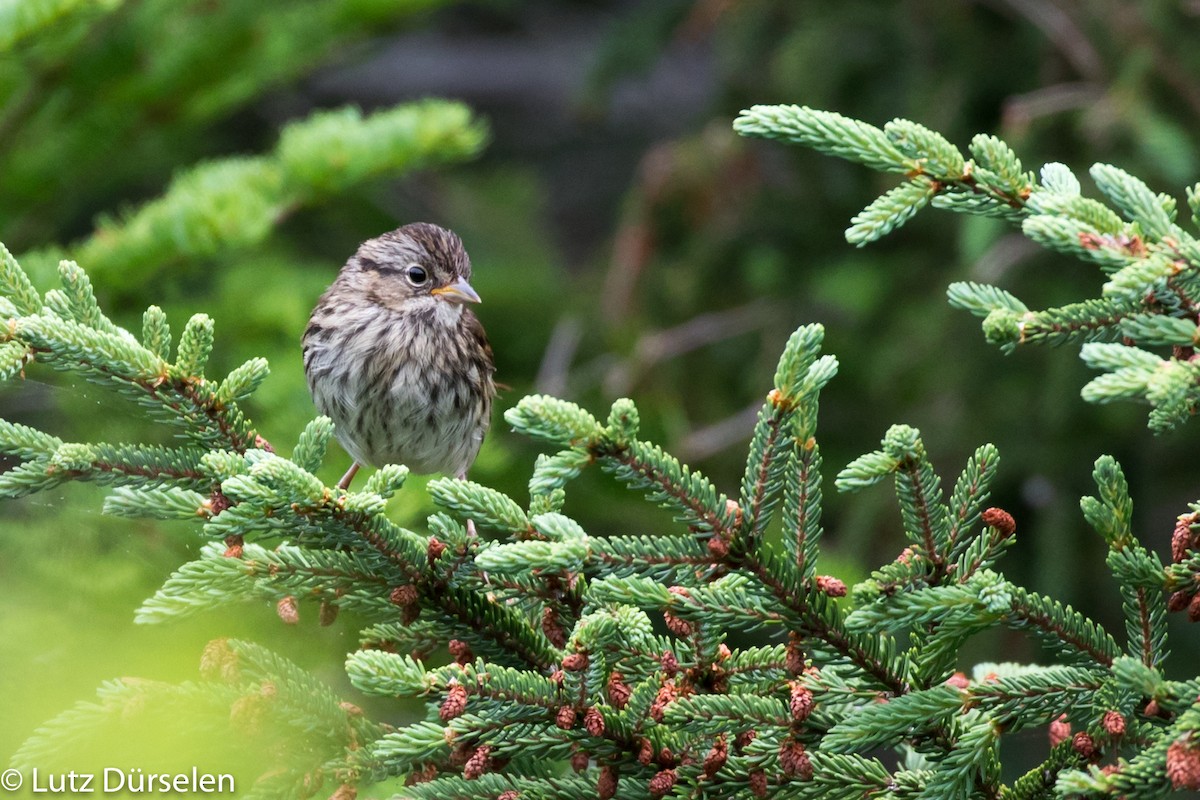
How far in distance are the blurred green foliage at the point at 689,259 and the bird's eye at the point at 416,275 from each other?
0.87 feet

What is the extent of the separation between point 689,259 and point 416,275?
1660 mm

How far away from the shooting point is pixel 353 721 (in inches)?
65.2

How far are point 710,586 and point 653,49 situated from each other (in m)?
4.01

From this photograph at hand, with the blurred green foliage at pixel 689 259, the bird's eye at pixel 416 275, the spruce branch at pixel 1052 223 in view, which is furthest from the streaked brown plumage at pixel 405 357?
the spruce branch at pixel 1052 223

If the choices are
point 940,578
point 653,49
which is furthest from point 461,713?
point 653,49

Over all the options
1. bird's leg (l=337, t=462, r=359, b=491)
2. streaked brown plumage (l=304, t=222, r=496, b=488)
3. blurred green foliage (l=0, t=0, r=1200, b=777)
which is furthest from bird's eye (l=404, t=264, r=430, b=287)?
bird's leg (l=337, t=462, r=359, b=491)

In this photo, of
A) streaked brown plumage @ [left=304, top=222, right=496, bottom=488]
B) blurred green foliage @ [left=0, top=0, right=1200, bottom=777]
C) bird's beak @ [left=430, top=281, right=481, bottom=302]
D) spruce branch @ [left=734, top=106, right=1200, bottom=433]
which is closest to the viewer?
spruce branch @ [left=734, top=106, right=1200, bottom=433]

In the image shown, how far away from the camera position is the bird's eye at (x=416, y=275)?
3.56m

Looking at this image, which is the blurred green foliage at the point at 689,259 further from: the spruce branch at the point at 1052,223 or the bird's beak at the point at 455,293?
the spruce branch at the point at 1052,223

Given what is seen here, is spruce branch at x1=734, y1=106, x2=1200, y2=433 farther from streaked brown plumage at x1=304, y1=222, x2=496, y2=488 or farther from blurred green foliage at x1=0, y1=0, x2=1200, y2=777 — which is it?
streaked brown plumage at x1=304, y1=222, x2=496, y2=488

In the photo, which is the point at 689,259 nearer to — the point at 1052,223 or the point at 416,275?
the point at 416,275

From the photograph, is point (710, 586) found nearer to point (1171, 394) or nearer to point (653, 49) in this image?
point (1171, 394)

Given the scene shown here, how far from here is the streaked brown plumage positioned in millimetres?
3314

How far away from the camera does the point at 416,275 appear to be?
3574 mm
